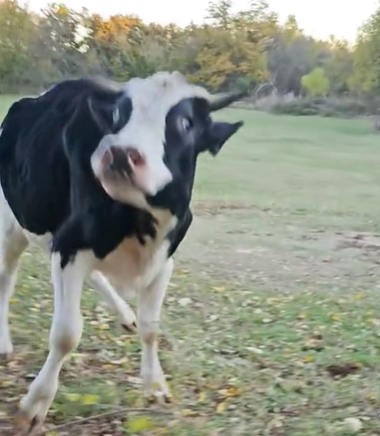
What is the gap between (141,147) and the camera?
5.90ft

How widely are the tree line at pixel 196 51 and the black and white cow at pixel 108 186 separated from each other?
3.77 feet

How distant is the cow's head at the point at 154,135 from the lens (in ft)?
5.65

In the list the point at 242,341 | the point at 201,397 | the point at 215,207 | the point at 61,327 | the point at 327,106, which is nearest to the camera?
the point at 61,327

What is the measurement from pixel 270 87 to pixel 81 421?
16.3 ft

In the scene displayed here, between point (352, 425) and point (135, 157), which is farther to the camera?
Result: point (352, 425)

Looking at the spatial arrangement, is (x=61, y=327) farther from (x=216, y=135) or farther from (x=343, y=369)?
(x=343, y=369)

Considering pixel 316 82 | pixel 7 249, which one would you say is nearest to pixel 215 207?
pixel 316 82

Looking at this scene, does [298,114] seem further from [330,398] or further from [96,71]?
[330,398]

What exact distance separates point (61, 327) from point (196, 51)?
397 cm

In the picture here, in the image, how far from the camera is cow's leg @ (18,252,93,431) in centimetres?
212

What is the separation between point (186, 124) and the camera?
6.75 feet

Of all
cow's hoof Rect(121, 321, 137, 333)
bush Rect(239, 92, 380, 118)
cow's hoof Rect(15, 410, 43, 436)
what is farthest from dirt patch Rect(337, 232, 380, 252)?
cow's hoof Rect(15, 410, 43, 436)

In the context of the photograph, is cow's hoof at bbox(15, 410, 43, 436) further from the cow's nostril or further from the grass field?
the cow's nostril

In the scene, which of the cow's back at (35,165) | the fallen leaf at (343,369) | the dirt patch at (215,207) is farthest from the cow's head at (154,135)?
the dirt patch at (215,207)
